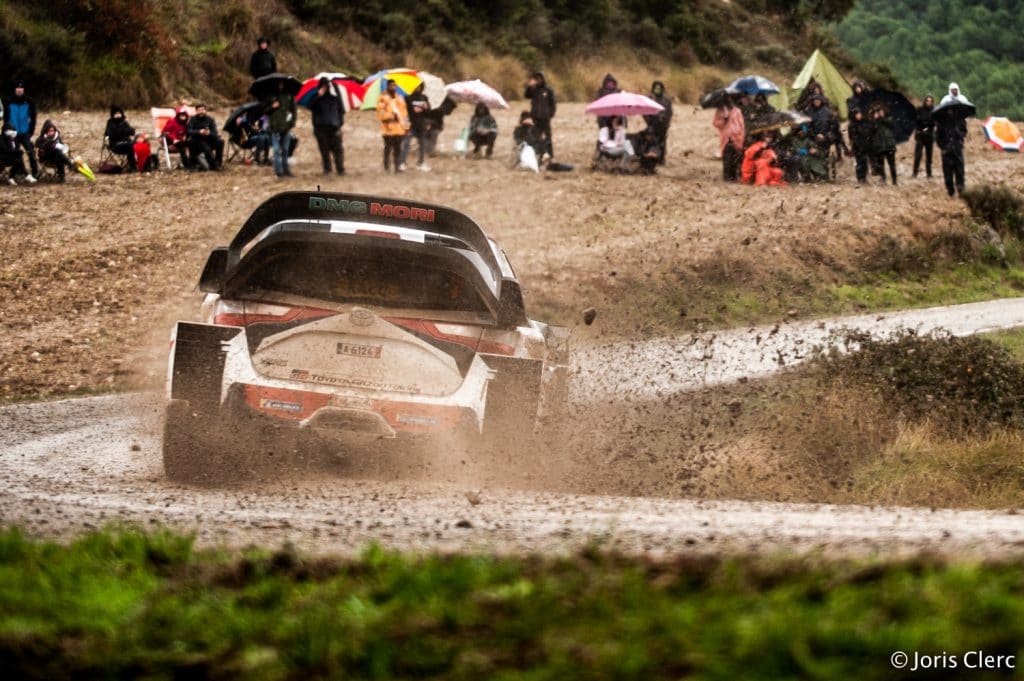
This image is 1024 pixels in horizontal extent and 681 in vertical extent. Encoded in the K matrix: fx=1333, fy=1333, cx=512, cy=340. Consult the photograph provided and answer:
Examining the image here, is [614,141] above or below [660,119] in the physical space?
below

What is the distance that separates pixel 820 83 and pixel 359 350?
2796cm

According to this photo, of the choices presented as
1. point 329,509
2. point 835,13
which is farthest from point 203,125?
point 835,13

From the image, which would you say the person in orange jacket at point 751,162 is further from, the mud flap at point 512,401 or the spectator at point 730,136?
the mud flap at point 512,401

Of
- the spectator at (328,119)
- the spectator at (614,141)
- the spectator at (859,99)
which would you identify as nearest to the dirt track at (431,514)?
the spectator at (328,119)

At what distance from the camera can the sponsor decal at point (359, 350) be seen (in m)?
7.67

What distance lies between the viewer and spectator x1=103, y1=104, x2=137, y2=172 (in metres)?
24.1

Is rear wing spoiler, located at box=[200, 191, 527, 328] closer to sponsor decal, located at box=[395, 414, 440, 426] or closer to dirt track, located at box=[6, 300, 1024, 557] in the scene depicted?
sponsor decal, located at box=[395, 414, 440, 426]

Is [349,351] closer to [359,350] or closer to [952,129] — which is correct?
[359,350]

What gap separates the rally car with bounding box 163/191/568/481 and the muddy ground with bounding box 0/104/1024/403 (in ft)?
18.0

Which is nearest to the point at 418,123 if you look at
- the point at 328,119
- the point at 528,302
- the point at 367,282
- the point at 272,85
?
the point at 328,119

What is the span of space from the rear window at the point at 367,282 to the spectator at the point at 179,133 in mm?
17594

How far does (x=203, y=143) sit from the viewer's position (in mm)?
24875

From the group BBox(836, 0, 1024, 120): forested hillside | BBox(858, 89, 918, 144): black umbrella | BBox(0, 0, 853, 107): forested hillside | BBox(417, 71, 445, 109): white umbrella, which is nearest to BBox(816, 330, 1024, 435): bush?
BBox(417, 71, 445, 109): white umbrella

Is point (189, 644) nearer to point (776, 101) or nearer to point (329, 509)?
point (329, 509)
